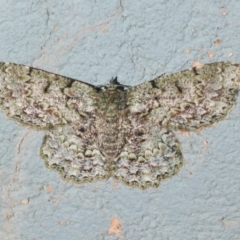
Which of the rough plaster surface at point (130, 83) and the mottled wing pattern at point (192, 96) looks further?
the rough plaster surface at point (130, 83)

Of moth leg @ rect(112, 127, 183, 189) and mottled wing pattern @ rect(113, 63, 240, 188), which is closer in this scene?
mottled wing pattern @ rect(113, 63, 240, 188)

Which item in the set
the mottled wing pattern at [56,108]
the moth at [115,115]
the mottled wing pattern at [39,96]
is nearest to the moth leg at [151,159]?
the moth at [115,115]

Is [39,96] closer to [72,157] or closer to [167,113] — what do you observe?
[72,157]

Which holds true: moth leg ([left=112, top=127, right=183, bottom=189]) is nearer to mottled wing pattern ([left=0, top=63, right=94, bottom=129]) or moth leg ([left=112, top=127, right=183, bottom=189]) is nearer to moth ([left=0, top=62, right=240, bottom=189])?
moth ([left=0, top=62, right=240, bottom=189])

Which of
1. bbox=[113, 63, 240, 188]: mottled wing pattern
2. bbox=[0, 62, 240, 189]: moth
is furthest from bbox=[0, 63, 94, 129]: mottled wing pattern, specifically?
bbox=[113, 63, 240, 188]: mottled wing pattern

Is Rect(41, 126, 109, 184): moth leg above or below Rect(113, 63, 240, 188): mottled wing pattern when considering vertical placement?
below

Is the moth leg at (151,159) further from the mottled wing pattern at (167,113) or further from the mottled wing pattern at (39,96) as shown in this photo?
the mottled wing pattern at (39,96)

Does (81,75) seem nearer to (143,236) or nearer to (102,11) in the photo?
(102,11)
